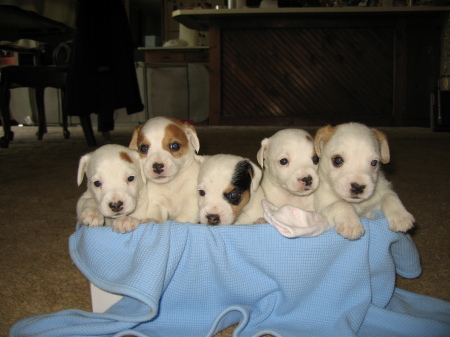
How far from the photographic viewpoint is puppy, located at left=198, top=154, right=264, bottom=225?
73.1 inches

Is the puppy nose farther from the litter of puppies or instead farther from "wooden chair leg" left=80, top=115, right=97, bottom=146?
"wooden chair leg" left=80, top=115, right=97, bottom=146

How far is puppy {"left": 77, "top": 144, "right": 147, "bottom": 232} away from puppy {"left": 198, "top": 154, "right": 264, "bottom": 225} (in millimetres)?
296

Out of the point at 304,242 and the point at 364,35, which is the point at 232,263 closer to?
the point at 304,242

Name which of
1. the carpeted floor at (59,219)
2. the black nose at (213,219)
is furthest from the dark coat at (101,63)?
the black nose at (213,219)

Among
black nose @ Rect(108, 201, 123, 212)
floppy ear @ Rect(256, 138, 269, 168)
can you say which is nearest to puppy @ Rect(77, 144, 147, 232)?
black nose @ Rect(108, 201, 123, 212)

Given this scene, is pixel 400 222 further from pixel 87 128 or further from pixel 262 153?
pixel 87 128

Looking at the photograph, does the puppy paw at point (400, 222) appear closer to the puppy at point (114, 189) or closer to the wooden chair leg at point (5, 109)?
the puppy at point (114, 189)

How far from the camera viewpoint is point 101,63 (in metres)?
4.89

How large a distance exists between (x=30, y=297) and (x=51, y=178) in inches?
86.1

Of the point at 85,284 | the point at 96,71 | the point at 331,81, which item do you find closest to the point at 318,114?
the point at 331,81

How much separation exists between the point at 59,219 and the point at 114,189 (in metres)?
0.87

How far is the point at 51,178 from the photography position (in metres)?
3.64

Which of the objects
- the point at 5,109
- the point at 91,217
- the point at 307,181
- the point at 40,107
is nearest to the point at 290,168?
the point at 307,181

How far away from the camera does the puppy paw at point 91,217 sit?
1.76 metres
